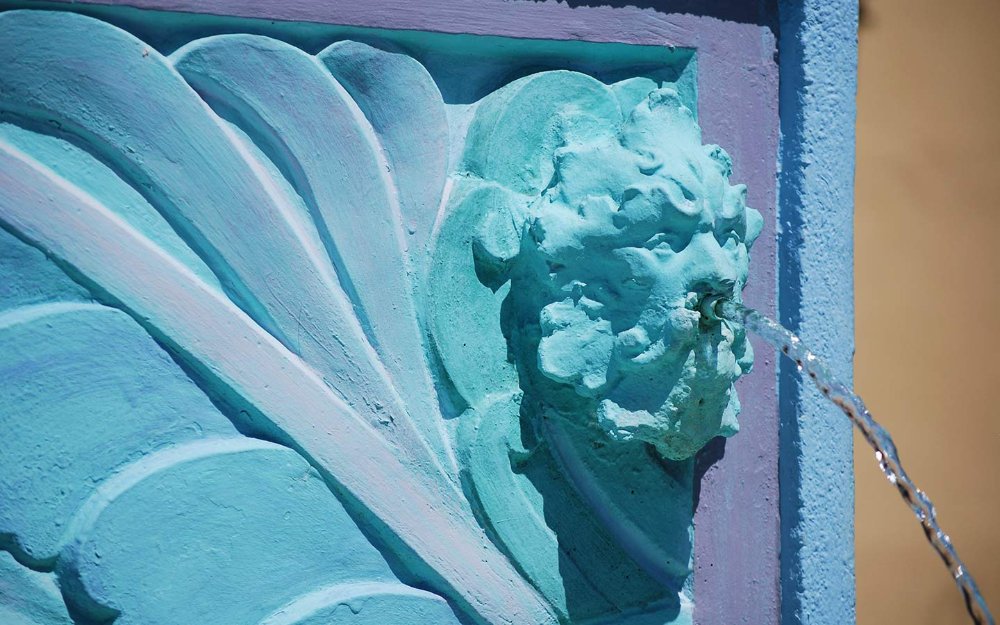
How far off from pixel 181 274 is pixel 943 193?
1.62 meters

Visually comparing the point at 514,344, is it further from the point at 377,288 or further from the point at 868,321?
the point at 868,321

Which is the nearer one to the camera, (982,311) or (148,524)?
(148,524)

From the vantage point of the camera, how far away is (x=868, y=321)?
184cm

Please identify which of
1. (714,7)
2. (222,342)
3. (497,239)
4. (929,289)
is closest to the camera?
(222,342)

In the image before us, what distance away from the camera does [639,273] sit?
99cm

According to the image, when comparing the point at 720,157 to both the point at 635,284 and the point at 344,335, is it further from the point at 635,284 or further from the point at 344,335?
the point at 344,335

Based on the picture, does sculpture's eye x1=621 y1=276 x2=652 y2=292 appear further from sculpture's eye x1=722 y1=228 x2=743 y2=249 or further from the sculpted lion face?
sculpture's eye x1=722 y1=228 x2=743 y2=249

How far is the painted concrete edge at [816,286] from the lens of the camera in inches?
46.4

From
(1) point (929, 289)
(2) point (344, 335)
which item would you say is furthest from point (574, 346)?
(1) point (929, 289)

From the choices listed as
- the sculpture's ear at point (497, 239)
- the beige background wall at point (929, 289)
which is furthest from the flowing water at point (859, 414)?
the beige background wall at point (929, 289)

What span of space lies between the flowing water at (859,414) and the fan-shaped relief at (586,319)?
0.07 ft

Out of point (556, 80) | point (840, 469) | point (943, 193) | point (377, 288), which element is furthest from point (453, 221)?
point (943, 193)

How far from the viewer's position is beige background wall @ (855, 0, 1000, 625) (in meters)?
A: 1.84

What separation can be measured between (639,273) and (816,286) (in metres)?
0.33
